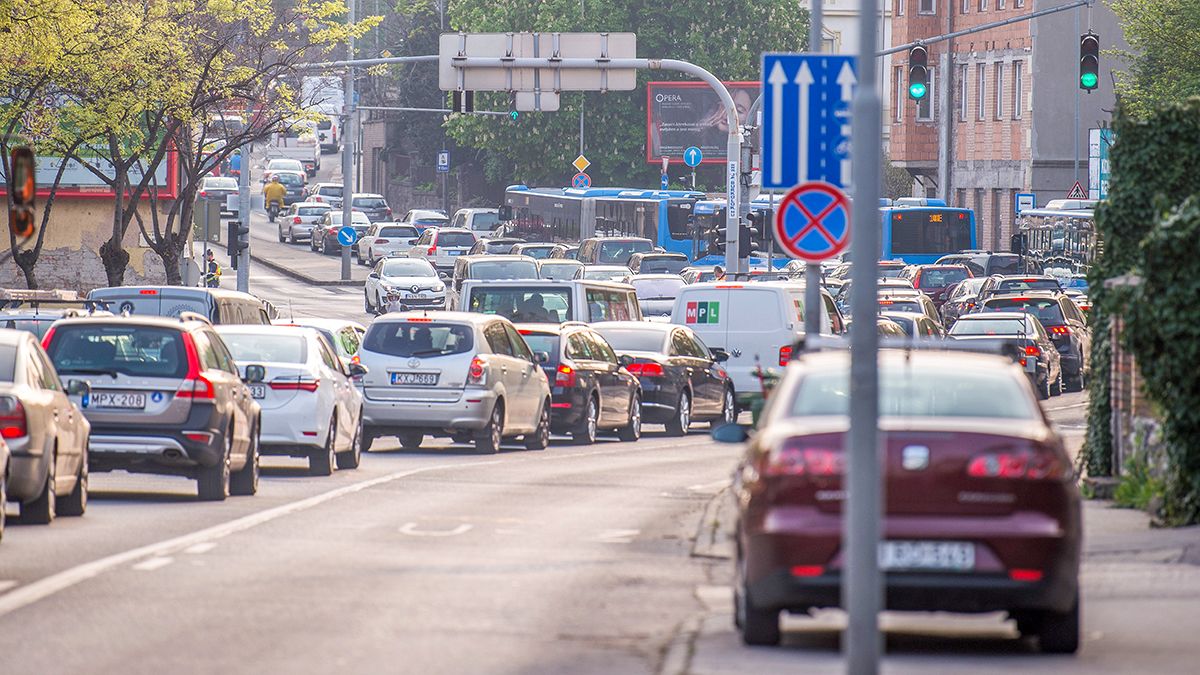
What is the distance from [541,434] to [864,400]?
20.2 meters

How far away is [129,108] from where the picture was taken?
41.8 m

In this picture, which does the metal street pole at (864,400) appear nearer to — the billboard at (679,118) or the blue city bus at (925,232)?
the blue city bus at (925,232)

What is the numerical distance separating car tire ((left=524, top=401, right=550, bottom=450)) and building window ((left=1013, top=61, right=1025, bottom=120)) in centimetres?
5221

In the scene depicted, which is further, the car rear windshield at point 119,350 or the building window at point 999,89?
the building window at point 999,89

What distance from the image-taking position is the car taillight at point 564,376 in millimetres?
30172

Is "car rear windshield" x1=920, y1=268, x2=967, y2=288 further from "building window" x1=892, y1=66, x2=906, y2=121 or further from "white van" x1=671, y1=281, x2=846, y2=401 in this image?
"building window" x1=892, y1=66, x2=906, y2=121

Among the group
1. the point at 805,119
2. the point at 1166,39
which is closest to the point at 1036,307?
the point at 1166,39

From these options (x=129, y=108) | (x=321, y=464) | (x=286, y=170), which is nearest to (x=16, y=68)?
(x=129, y=108)

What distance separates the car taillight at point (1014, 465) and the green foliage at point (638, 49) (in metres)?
78.3

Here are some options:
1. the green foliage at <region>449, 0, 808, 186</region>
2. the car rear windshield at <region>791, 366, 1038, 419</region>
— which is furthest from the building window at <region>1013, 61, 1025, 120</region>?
the car rear windshield at <region>791, 366, 1038, 419</region>

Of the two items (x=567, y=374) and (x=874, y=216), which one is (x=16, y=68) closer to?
(x=567, y=374)

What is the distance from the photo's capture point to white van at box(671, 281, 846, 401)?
3406 centimetres

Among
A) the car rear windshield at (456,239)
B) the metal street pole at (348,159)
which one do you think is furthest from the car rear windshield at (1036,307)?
the car rear windshield at (456,239)

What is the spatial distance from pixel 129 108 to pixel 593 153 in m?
49.9
